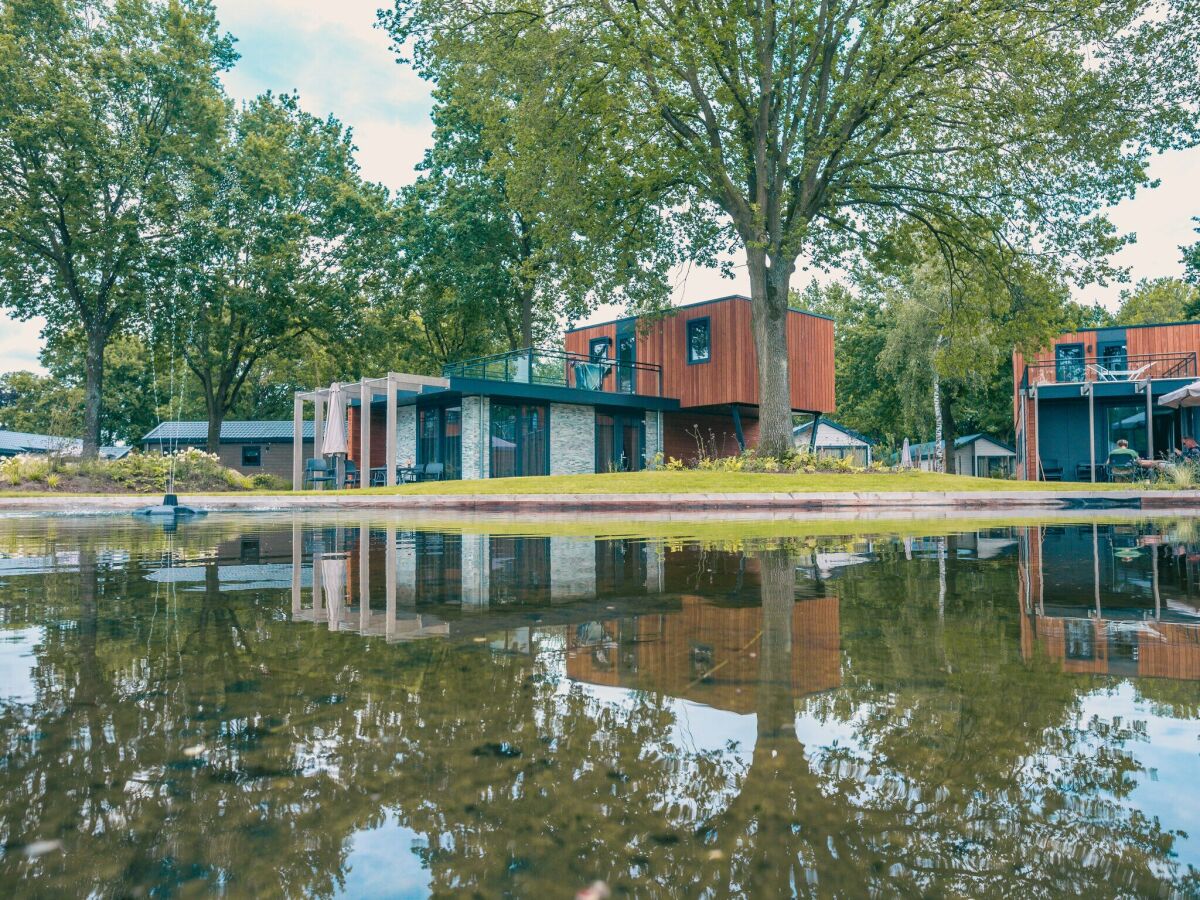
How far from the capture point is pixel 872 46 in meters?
16.9

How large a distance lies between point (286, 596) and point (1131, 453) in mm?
24647

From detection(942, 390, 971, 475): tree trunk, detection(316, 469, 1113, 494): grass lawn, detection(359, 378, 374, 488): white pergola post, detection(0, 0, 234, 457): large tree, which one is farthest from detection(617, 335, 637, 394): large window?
detection(942, 390, 971, 475): tree trunk

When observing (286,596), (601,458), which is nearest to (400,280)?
(601,458)

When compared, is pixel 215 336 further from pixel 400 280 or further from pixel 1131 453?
pixel 1131 453

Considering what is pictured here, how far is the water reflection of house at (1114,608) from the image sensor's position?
7.79 ft

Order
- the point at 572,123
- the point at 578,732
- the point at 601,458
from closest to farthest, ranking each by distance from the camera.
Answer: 1. the point at 578,732
2. the point at 572,123
3. the point at 601,458

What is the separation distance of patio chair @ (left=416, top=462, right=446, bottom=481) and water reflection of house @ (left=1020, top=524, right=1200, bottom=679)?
2260cm

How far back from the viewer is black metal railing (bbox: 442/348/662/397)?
2614 cm

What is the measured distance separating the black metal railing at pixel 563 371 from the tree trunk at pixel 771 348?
9.18 metres

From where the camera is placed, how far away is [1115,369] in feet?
108

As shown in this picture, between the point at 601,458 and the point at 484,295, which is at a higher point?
the point at 484,295

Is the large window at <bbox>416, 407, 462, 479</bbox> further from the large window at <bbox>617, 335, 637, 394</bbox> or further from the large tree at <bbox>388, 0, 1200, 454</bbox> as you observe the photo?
the large tree at <bbox>388, 0, 1200, 454</bbox>

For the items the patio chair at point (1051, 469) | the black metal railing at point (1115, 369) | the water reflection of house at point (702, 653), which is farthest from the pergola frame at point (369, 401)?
the patio chair at point (1051, 469)

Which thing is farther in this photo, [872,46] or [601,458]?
[601,458]
